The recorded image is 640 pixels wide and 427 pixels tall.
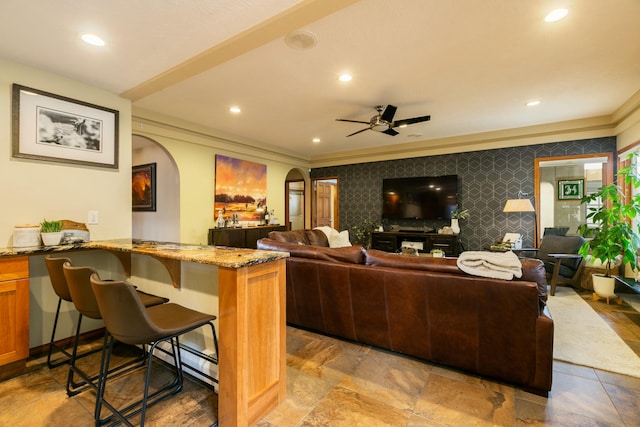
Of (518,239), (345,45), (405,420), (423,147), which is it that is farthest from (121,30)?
(518,239)

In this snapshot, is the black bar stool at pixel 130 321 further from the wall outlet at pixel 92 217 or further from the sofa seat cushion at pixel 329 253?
the wall outlet at pixel 92 217

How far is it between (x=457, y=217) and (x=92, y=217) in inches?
227

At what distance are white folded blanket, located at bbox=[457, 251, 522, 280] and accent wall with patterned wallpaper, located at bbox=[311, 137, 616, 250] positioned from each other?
4.04 metres

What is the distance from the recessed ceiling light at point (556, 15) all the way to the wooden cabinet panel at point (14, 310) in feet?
14.0

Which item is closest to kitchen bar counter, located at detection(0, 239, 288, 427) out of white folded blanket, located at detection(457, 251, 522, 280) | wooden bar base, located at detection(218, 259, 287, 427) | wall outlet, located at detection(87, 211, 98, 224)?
wooden bar base, located at detection(218, 259, 287, 427)

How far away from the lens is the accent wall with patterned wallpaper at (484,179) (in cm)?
513

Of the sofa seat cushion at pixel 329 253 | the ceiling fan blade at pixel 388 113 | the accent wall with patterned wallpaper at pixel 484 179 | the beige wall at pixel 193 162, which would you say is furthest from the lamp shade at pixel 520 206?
the beige wall at pixel 193 162

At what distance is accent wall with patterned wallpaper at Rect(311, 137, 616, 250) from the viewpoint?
5133mm

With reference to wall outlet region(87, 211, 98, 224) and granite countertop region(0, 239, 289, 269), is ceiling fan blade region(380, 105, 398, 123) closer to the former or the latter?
granite countertop region(0, 239, 289, 269)

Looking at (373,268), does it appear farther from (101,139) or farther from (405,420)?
(101,139)

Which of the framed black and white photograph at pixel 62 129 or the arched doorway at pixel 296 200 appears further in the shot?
the arched doorway at pixel 296 200

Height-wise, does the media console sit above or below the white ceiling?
below

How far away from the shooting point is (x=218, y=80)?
127 inches

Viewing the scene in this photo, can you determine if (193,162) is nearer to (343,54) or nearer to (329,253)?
(343,54)
